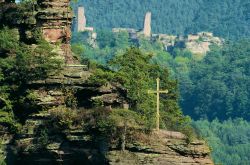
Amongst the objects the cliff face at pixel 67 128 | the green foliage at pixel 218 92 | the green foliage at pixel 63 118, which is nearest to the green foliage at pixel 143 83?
the cliff face at pixel 67 128

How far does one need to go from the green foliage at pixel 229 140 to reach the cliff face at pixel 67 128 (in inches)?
2700

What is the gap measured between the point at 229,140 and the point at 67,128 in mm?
100930

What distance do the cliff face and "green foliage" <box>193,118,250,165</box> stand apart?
6859 cm

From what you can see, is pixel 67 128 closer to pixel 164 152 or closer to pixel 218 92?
pixel 164 152

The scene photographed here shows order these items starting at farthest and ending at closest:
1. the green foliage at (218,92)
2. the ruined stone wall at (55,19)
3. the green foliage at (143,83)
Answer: the green foliage at (218,92) < the ruined stone wall at (55,19) < the green foliage at (143,83)

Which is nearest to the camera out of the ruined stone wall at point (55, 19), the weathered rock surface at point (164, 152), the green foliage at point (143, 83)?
the weathered rock surface at point (164, 152)

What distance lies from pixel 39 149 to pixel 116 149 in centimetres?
260

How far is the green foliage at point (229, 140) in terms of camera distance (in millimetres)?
123488

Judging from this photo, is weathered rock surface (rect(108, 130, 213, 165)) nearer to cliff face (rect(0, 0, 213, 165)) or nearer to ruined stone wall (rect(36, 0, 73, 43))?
cliff face (rect(0, 0, 213, 165))

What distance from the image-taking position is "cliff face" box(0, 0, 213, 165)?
129 feet

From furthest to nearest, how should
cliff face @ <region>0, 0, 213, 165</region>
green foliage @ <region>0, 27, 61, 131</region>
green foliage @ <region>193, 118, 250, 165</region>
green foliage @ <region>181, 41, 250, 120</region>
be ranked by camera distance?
green foliage @ <region>181, 41, 250, 120</region>
green foliage @ <region>193, 118, 250, 165</region>
green foliage @ <region>0, 27, 61, 131</region>
cliff face @ <region>0, 0, 213, 165</region>

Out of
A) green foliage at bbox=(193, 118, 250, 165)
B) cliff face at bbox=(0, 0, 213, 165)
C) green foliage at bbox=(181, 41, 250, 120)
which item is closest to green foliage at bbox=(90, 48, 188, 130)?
cliff face at bbox=(0, 0, 213, 165)

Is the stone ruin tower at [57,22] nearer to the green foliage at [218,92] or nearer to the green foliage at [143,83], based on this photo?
the green foliage at [143,83]

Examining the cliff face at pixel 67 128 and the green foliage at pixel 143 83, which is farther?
the green foliage at pixel 143 83
